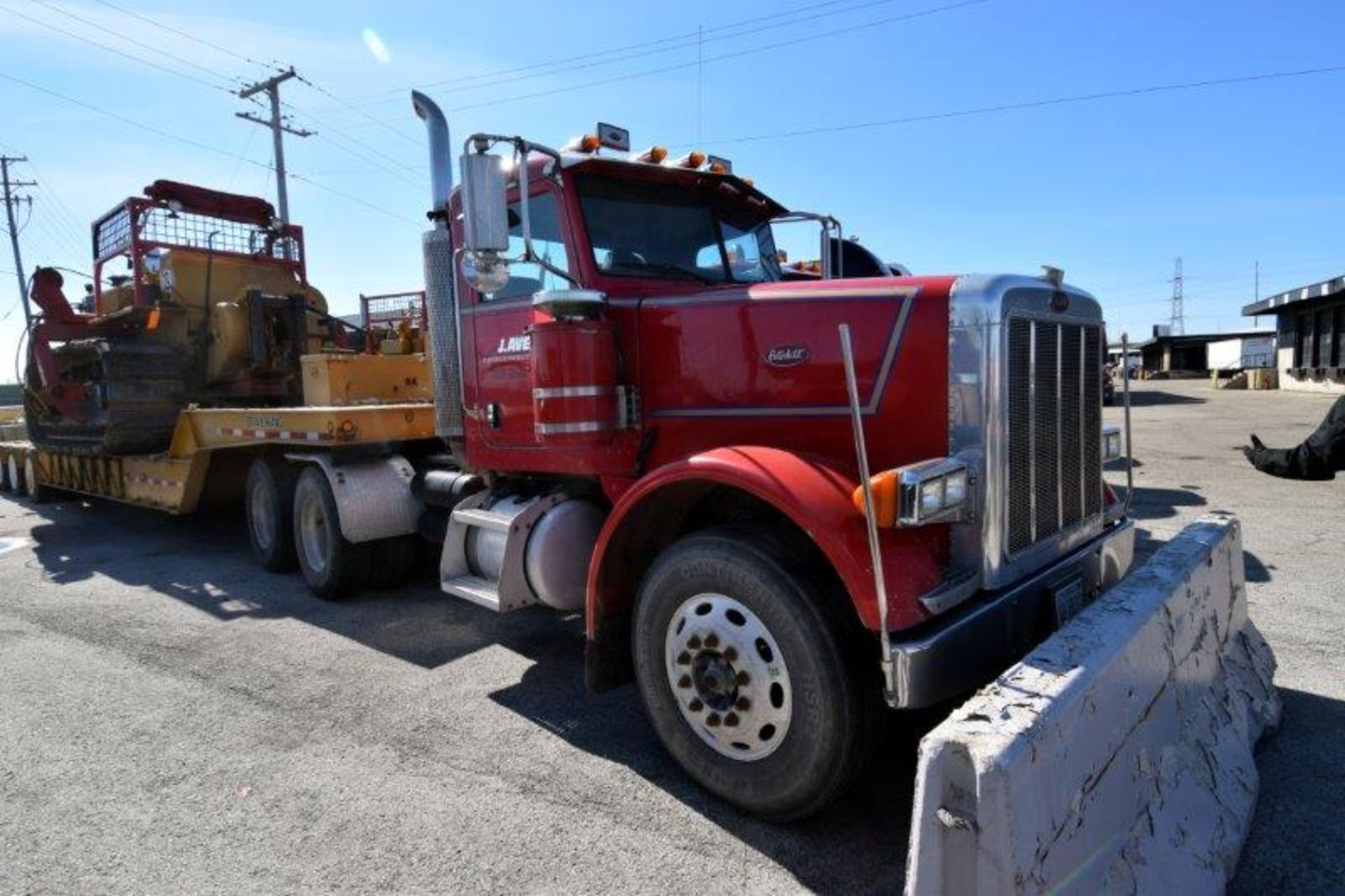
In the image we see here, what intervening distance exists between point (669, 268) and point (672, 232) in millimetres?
223

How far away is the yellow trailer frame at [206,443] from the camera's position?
18.9ft

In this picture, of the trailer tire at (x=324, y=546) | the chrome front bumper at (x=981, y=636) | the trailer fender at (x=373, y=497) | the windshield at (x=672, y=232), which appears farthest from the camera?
the trailer tire at (x=324, y=546)

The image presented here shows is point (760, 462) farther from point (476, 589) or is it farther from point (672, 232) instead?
point (476, 589)

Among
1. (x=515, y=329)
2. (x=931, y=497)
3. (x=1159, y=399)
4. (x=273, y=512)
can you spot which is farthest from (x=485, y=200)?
(x=1159, y=399)

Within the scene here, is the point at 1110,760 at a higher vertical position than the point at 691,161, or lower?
lower

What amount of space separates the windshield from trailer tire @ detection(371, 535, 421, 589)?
306cm

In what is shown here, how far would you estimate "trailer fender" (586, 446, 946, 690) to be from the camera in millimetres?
2568

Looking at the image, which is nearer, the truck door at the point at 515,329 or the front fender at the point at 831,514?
the front fender at the point at 831,514

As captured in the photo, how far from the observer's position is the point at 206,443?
23.7 ft

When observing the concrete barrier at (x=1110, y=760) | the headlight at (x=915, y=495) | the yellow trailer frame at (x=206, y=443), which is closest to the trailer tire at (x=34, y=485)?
the yellow trailer frame at (x=206, y=443)

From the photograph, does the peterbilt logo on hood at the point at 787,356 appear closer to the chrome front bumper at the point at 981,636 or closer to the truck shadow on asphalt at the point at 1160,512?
the chrome front bumper at the point at 981,636

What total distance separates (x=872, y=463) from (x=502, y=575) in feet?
6.46

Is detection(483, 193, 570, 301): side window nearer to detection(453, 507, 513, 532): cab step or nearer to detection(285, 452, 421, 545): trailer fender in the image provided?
detection(453, 507, 513, 532): cab step

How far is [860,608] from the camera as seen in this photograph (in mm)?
2529
